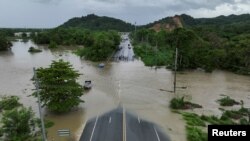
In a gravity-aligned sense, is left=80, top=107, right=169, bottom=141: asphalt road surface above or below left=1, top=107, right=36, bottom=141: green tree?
below

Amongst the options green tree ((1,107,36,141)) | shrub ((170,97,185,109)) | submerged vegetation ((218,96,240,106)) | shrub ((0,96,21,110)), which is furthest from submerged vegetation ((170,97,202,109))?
shrub ((0,96,21,110))

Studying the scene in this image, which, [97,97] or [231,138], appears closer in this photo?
Result: [231,138]

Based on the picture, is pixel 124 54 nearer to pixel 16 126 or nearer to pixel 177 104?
pixel 177 104

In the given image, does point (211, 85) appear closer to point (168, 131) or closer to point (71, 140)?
point (168, 131)

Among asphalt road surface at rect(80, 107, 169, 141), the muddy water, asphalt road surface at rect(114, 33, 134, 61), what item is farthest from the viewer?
asphalt road surface at rect(114, 33, 134, 61)

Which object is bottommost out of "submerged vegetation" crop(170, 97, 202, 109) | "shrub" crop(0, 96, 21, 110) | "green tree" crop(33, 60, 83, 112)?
"submerged vegetation" crop(170, 97, 202, 109)

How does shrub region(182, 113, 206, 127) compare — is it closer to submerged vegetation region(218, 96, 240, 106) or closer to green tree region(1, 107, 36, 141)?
submerged vegetation region(218, 96, 240, 106)

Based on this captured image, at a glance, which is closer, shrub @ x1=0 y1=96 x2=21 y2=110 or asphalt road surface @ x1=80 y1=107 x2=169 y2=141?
asphalt road surface @ x1=80 y1=107 x2=169 y2=141

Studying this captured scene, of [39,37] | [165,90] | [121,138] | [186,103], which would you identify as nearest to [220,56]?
[165,90]
